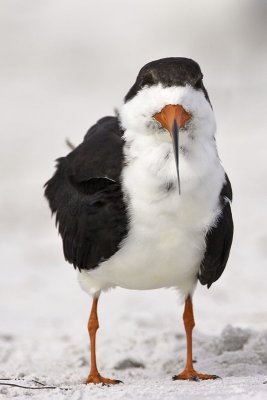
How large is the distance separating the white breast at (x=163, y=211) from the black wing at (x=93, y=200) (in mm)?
73

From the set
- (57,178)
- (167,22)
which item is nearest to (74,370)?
(57,178)

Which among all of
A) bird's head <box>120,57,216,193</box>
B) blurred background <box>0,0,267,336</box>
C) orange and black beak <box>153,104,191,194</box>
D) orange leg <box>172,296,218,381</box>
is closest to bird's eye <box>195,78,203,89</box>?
bird's head <box>120,57,216,193</box>

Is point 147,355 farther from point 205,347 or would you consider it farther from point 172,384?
point 172,384

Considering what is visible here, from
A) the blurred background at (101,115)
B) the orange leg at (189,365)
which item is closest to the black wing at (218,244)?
the orange leg at (189,365)

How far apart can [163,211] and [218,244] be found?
0.44m

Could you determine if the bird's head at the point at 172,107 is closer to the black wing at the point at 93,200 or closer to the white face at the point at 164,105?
the white face at the point at 164,105

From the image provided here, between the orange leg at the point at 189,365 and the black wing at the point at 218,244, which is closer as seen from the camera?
the black wing at the point at 218,244

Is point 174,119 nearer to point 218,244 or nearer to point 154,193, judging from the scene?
point 154,193

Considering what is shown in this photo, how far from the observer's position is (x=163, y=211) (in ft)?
14.4

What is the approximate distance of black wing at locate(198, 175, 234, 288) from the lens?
4629 millimetres

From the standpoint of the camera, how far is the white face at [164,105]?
165 inches

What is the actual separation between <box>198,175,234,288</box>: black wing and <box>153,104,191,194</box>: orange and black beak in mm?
548

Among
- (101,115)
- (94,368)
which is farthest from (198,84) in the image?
(101,115)

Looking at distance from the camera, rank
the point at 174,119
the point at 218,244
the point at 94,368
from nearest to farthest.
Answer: the point at 174,119 < the point at 218,244 < the point at 94,368
